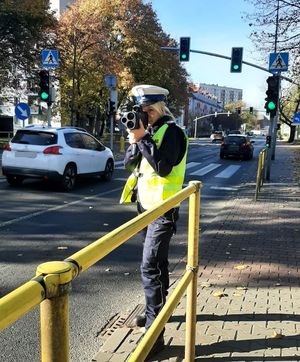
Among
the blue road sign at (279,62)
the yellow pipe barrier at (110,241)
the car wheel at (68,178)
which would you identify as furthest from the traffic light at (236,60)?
the yellow pipe barrier at (110,241)

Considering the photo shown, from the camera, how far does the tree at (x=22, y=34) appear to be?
84.8 ft

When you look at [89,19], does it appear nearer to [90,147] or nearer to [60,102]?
[60,102]

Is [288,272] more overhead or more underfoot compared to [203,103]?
more underfoot

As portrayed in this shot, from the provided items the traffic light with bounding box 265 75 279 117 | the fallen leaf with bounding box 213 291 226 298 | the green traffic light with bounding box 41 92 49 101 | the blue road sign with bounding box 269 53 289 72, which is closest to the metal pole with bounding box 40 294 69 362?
the fallen leaf with bounding box 213 291 226 298

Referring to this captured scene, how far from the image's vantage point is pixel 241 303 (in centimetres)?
434

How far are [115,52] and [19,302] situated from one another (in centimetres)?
4379

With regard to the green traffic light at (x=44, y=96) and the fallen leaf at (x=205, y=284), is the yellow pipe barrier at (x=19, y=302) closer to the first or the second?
the fallen leaf at (x=205, y=284)

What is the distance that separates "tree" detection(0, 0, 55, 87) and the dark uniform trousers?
82.9 feet

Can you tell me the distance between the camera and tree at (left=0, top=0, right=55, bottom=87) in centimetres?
2584

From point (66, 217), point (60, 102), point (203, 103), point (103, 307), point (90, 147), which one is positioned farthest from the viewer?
point (203, 103)

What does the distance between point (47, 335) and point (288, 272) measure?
4577 mm

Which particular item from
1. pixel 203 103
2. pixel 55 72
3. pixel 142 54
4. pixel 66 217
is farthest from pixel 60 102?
pixel 203 103

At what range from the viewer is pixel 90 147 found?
1395cm

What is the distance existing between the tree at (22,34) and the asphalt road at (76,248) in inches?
615
